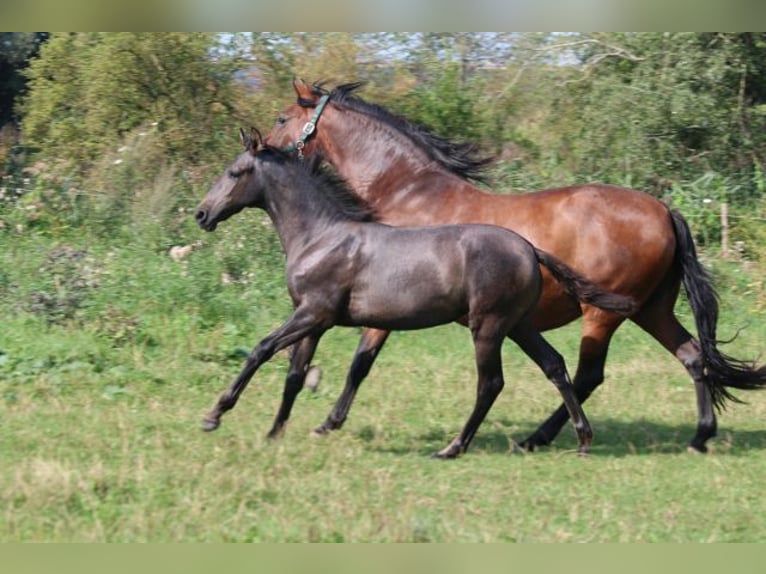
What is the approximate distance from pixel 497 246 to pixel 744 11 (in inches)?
75.1

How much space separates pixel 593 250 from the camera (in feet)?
25.6

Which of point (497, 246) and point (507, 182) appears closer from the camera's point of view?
point (497, 246)

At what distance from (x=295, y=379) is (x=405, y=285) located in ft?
3.06

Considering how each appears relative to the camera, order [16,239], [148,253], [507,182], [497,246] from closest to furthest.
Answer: [497,246] < [148,253] < [16,239] < [507,182]

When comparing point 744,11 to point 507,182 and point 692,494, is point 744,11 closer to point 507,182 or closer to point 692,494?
point 692,494

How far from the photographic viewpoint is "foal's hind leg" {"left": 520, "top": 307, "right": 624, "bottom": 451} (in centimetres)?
779

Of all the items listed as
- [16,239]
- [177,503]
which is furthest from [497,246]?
[16,239]

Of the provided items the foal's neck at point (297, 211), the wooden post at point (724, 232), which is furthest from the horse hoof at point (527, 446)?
the wooden post at point (724, 232)

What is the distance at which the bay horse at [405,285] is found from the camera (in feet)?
23.3

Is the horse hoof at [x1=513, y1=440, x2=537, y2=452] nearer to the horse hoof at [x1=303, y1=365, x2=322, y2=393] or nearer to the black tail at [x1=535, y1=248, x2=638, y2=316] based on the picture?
the black tail at [x1=535, y1=248, x2=638, y2=316]

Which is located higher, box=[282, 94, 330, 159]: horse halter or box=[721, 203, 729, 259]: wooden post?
box=[282, 94, 330, 159]: horse halter

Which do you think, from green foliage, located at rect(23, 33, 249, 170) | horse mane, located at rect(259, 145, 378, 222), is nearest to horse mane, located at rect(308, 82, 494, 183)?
horse mane, located at rect(259, 145, 378, 222)

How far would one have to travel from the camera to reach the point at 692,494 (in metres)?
6.57

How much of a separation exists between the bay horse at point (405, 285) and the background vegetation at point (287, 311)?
0.43 meters
